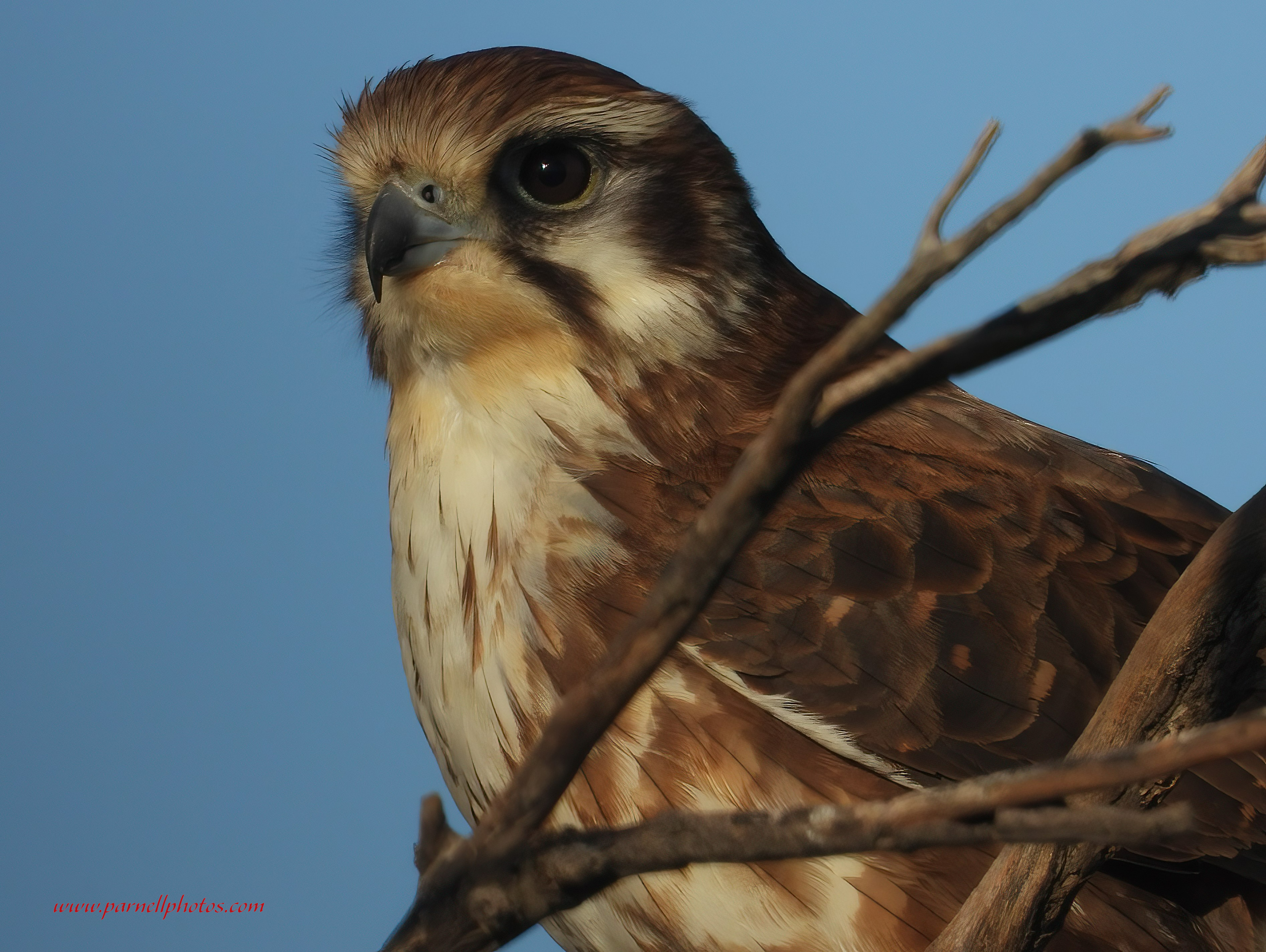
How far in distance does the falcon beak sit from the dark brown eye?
0.15 m

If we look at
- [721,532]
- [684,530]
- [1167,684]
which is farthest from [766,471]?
[684,530]

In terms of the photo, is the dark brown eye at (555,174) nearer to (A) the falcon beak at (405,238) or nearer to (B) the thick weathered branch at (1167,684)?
(A) the falcon beak at (405,238)

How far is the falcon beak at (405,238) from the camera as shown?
2271mm

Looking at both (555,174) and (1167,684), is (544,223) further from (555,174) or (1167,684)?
(1167,684)

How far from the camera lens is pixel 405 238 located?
89.4 inches

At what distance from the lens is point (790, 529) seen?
216cm

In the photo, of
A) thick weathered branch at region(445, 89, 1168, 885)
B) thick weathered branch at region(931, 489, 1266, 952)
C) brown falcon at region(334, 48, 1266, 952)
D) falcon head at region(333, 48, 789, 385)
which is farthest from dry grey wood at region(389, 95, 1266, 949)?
falcon head at region(333, 48, 789, 385)

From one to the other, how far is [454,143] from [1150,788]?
5.04ft

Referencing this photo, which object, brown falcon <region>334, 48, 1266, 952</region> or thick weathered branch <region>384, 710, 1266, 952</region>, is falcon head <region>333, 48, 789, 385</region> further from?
thick weathered branch <region>384, 710, 1266, 952</region>

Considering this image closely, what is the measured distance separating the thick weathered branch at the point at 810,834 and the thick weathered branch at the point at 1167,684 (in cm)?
53

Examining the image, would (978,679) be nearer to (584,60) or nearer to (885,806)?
(885,806)

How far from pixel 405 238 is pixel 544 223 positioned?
0.79ft

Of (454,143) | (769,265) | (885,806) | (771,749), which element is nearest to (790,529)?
(771,749)

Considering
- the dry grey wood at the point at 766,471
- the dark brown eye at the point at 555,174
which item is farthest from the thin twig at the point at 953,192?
the dark brown eye at the point at 555,174
